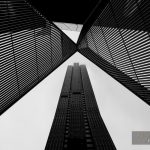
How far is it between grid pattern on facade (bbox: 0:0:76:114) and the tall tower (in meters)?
46.4

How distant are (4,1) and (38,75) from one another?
9.92 meters

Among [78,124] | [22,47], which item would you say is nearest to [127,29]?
[22,47]

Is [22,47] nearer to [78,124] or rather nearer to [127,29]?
[127,29]

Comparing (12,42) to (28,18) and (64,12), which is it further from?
(64,12)

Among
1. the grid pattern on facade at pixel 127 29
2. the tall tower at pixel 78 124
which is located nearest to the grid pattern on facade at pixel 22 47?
the grid pattern on facade at pixel 127 29

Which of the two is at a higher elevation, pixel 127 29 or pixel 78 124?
pixel 127 29

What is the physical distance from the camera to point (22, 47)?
1327 centimetres

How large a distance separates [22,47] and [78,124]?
6273 centimetres

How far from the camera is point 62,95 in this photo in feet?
329

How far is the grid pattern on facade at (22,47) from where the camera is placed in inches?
409

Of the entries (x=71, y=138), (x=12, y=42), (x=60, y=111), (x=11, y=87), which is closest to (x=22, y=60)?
(x=11, y=87)

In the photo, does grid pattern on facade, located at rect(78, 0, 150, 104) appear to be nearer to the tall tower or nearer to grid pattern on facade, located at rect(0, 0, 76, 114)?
grid pattern on facade, located at rect(0, 0, 76, 114)

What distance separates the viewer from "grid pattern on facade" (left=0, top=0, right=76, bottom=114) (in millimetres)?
10398

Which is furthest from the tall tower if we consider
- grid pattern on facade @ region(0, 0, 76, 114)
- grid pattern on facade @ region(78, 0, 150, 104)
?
grid pattern on facade @ region(78, 0, 150, 104)
